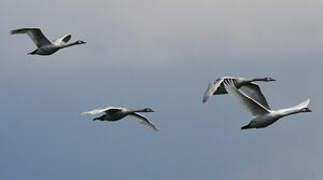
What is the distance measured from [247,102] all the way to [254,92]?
10.4 metres

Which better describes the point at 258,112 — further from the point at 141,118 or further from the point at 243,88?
the point at 141,118

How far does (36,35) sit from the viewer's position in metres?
57.8

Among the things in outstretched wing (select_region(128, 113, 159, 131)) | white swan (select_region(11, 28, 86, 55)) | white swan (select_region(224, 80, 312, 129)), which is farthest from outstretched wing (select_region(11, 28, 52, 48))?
white swan (select_region(224, 80, 312, 129))

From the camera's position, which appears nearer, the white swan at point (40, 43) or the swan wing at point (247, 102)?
the swan wing at point (247, 102)

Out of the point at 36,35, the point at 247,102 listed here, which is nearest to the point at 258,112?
the point at 247,102

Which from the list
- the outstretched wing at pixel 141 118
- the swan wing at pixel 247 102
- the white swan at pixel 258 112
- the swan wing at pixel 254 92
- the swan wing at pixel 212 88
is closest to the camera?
the swan wing at pixel 247 102

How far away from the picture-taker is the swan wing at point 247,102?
41.9m

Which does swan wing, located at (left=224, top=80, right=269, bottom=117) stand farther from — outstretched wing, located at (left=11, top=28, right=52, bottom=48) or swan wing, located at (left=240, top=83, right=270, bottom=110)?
outstretched wing, located at (left=11, top=28, right=52, bottom=48)

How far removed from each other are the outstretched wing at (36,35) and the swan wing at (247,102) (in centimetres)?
1979

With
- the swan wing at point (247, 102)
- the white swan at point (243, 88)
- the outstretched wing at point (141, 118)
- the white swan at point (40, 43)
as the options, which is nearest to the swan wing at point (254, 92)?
the white swan at point (243, 88)

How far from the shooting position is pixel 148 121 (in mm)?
56906

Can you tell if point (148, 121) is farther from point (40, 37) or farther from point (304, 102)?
point (304, 102)

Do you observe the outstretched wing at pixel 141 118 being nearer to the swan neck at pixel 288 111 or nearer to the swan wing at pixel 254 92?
the swan wing at pixel 254 92

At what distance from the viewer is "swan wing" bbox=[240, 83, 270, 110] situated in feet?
170
